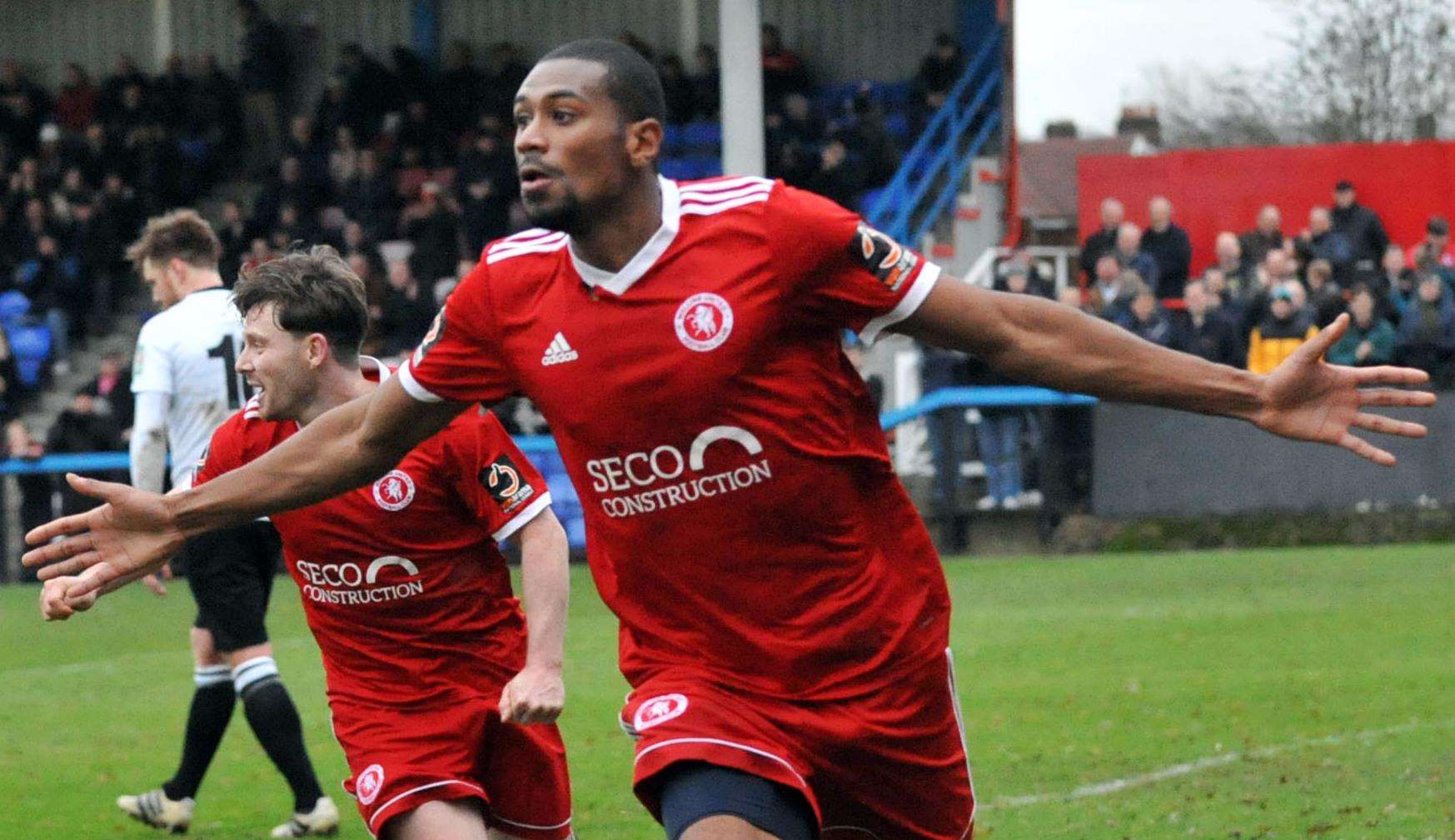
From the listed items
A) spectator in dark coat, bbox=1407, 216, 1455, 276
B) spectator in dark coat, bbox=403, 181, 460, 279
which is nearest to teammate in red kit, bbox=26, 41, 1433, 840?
spectator in dark coat, bbox=1407, 216, 1455, 276

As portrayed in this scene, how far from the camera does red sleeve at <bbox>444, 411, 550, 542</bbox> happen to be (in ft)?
17.2

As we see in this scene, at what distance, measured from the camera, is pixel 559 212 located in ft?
13.4

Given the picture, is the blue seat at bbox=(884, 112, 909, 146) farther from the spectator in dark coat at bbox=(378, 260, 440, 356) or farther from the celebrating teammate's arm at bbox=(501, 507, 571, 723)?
the celebrating teammate's arm at bbox=(501, 507, 571, 723)

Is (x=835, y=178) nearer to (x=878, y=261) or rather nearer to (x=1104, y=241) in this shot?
(x=1104, y=241)

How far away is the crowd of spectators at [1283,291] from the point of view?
16484 mm

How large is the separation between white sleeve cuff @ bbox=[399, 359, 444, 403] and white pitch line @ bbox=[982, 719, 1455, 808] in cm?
409

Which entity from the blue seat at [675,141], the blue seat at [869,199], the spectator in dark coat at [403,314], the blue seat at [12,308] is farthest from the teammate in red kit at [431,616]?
the blue seat at [12,308]

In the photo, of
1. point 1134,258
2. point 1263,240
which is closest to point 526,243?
point 1134,258

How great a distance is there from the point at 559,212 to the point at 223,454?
1971mm

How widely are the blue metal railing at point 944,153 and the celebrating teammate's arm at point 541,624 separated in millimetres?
16713

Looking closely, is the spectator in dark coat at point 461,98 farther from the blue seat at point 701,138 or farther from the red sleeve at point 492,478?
the red sleeve at point 492,478

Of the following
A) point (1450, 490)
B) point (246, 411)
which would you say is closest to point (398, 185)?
point (1450, 490)

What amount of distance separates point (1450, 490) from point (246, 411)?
1270 cm

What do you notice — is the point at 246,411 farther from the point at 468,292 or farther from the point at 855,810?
the point at 855,810
